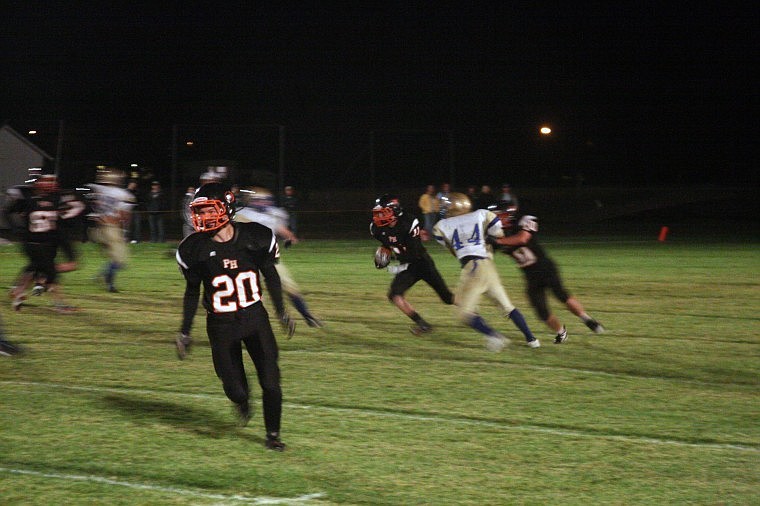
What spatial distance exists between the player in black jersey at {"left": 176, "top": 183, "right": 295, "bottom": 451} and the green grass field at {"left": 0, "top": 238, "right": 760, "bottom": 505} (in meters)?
0.49

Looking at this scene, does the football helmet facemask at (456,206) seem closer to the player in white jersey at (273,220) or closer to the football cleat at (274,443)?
the player in white jersey at (273,220)

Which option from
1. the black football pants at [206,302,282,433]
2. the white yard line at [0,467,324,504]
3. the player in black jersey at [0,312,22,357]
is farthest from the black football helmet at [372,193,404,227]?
the white yard line at [0,467,324,504]

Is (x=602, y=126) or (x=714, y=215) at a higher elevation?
(x=602, y=126)

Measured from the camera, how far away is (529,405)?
7.22m

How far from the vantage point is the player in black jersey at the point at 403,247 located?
10.4 m

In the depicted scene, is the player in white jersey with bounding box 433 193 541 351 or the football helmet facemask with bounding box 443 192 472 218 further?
the football helmet facemask with bounding box 443 192 472 218

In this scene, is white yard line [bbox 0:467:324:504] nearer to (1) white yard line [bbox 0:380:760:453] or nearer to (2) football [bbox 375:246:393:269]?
(1) white yard line [bbox 0:380:760:453]

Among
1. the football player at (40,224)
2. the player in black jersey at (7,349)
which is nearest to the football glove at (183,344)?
the player in black jersey at (7,349)

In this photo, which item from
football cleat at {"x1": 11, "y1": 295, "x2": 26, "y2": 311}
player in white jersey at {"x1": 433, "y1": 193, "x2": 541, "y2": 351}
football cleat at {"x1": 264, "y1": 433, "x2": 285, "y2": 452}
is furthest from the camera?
football cleat at {"x1": 11, "y1": 295, "x2": 26, "y2": 311}

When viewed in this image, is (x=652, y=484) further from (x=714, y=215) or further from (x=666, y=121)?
(x=666, y=121)

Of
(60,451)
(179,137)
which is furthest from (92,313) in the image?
(179,137)

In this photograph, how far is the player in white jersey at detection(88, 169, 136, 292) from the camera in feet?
46.9

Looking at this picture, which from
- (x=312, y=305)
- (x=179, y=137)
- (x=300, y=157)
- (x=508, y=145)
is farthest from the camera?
(x=508, y=145)

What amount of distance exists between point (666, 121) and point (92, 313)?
4573cm
